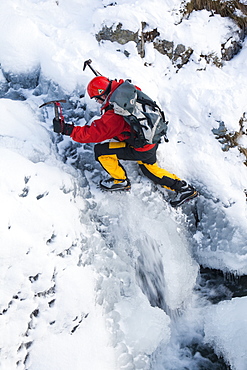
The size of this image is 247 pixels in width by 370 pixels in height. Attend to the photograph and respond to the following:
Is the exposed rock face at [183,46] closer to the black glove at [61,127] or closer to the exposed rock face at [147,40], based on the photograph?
the exposed rock face at [147,40]

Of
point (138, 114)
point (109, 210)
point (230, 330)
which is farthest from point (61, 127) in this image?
point (230, 330)

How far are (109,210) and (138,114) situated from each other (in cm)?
112

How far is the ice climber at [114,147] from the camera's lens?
3346 mm

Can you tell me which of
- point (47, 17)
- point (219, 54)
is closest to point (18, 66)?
point (47, 17)

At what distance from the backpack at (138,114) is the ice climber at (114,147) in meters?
0.13

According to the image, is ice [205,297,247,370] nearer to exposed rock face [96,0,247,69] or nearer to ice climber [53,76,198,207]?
ice climber [53,76,198,207]

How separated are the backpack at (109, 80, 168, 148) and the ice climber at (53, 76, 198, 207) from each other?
13 cm

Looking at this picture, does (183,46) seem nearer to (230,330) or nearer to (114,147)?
(114,147)

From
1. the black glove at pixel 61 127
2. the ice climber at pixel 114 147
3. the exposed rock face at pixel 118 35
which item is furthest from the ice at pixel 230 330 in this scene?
the exposed rock face at pixel 118 35

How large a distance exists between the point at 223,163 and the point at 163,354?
234cm

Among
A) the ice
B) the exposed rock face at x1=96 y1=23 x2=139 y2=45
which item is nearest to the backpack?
the exposed rock face at x1=96 y1=23 x2=139 y2=45

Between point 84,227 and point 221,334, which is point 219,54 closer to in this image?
point 84,227

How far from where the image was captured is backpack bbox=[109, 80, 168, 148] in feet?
10.3

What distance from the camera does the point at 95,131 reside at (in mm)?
3340
